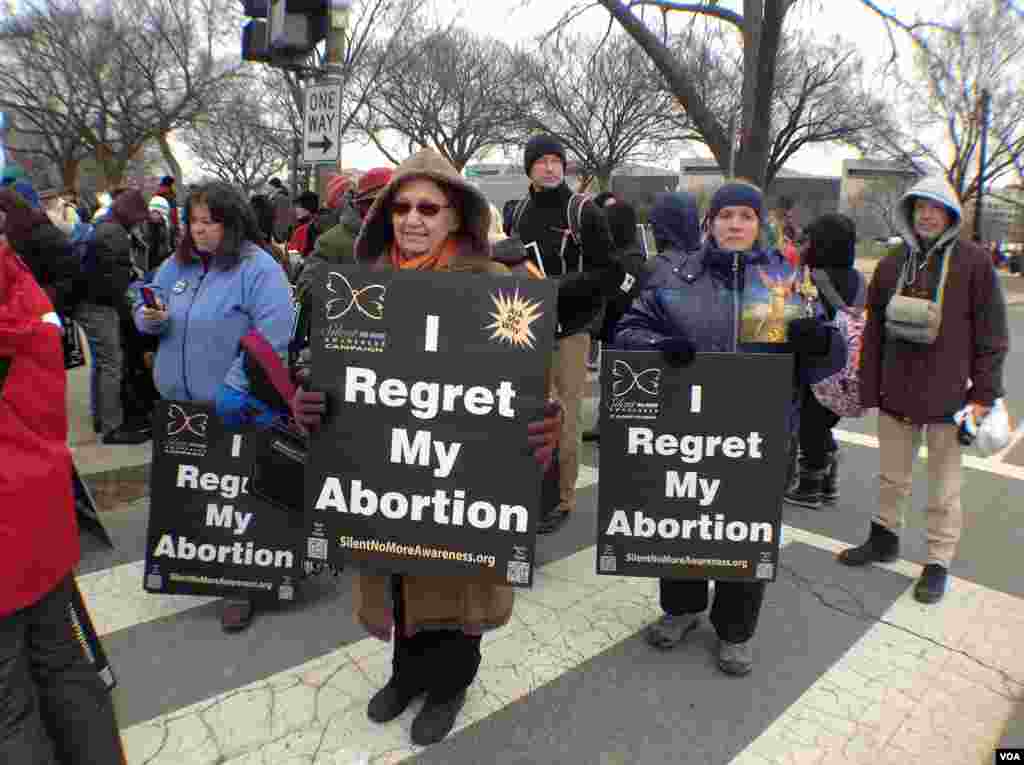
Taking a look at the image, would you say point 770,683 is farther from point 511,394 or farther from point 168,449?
point 168,449

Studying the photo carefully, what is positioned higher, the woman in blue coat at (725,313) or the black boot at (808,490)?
the woman in blue coat at (725,313)

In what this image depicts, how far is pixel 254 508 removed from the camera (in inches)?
133

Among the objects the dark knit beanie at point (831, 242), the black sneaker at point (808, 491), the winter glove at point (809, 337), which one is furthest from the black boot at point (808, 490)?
the winter glove at point (809, 337)

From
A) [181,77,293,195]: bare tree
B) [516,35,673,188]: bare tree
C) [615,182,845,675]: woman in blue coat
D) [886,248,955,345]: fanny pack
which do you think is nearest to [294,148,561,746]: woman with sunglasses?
[615,182,845,675]: woman in blue coat

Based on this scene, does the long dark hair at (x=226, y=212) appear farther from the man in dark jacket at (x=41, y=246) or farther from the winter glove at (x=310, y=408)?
the man in dark jacket at (x=41, y=246)

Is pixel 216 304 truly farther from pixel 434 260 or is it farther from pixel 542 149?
pixel 542 149

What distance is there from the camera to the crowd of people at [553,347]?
1.94 meters

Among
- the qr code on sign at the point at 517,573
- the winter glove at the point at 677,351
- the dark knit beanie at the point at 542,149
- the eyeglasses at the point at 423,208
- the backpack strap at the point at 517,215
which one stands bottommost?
the qr code on sign at the point at 517,573

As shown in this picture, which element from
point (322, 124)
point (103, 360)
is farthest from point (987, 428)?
point (103, 360)

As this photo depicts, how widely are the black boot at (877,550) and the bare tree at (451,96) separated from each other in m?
26.9

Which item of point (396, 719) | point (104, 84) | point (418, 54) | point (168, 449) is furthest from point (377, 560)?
point (104, 84)

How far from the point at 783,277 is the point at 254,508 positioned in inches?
97.8

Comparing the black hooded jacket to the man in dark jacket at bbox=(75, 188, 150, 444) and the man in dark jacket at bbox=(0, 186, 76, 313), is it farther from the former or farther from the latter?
the man in dark jacket at bbox=(75, 188, 150, 444)

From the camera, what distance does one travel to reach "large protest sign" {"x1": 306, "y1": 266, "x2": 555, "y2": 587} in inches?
84.7
